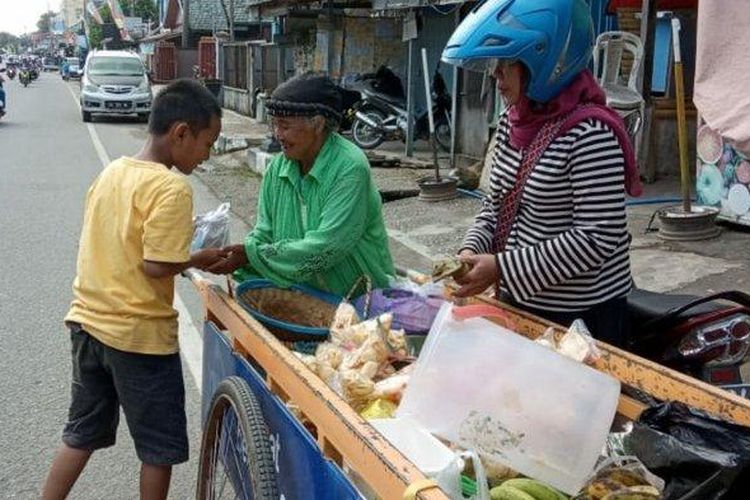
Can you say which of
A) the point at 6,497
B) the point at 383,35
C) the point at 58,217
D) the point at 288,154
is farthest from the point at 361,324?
the point at 383,35

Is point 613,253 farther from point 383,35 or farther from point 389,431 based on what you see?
point 383,35

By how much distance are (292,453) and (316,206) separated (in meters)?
1.04

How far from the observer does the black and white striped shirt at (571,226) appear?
2.23 metres

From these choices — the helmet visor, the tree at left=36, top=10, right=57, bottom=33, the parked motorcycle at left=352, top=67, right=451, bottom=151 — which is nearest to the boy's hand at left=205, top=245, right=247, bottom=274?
the helmet visor

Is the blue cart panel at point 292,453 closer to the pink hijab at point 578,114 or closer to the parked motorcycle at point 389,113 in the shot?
the pink hijab at point 578,114

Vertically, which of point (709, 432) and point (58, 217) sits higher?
point (709, 432)

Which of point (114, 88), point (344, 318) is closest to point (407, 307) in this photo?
point (344, 318)

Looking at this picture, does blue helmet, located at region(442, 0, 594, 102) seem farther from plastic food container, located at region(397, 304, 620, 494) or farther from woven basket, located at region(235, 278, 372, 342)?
woven basket, located at region(235, 278, 372, 342)

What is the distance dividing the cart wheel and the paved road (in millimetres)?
664

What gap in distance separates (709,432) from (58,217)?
873cm

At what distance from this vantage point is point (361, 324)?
2623 millimetres

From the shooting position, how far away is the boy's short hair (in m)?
2.61

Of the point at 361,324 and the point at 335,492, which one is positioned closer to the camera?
the point at 335,492

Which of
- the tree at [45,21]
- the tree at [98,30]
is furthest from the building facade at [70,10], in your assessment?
the tree at [98,30]
